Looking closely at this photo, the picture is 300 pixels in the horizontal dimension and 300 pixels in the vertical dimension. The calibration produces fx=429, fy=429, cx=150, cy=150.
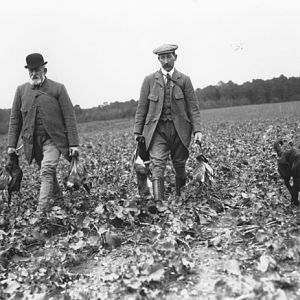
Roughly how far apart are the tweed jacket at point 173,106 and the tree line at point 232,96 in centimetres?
4800

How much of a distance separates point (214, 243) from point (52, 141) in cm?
280

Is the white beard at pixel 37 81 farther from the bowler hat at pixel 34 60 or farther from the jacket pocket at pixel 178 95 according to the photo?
the jacket pocket at pixel 178 95

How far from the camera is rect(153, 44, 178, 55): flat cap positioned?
219 inches

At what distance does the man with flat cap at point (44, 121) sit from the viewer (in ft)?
18.9

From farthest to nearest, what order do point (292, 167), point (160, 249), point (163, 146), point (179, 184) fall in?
1. point (179, 184)
2. point (163, 146)
3. point (292, 167)
4. point (160, 249)

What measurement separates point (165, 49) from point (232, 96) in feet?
235

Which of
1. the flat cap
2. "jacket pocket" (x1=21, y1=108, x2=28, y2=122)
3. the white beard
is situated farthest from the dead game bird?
the flat cap

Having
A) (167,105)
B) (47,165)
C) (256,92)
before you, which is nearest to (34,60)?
(47,165)

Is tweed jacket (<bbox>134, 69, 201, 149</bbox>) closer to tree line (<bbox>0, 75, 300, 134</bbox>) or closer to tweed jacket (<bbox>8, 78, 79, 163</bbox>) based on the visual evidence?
tweed jacket (<bbox>8, 78, 79, 163</bbox>)

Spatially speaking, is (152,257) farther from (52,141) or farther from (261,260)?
(52,141)

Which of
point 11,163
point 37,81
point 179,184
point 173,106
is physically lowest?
point 179,184

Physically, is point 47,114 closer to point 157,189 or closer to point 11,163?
point 11,163

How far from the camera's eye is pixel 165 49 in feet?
18.3

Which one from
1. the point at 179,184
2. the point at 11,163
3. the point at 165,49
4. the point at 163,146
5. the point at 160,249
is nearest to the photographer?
the point at 160,249
